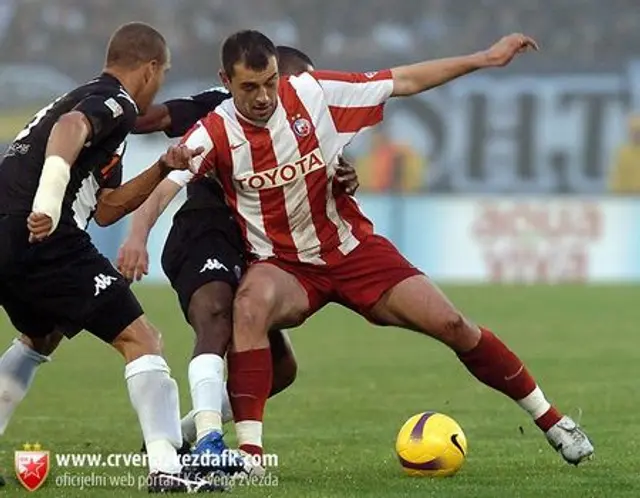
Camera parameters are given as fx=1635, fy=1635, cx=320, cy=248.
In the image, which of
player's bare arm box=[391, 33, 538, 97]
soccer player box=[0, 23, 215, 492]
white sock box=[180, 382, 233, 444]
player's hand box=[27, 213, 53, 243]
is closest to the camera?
player's hand box=[27, 213, 53, 243]

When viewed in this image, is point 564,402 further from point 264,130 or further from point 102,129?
point 102,129

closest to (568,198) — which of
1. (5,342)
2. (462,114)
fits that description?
(462,114)

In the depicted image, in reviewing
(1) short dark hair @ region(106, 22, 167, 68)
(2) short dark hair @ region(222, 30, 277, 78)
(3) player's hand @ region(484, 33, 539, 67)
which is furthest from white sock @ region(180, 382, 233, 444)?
(3) player's hand @ region(484, 33, 539, 67)

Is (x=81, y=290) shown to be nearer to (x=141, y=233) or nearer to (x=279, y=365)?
(x=141, y=233)

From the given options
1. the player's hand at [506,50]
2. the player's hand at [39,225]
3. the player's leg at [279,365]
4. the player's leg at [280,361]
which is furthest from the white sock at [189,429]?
the player's hand at [506,50]

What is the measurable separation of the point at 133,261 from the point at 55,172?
815 mm

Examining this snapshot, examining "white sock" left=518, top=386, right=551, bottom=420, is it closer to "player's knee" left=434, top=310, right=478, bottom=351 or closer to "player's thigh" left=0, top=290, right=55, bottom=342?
"player's knee" left=434, top=310, right=478, bottom=351

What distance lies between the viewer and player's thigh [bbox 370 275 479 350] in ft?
25.4

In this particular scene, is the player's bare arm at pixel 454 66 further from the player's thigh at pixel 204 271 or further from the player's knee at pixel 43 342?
the player's knee at pixel 43 342

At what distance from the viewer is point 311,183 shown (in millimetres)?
8008

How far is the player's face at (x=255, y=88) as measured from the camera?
7539 millimetres

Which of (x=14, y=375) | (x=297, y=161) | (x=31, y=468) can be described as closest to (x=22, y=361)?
(x=14, y=375)

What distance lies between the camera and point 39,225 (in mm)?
6578

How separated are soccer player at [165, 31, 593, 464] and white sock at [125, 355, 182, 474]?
69 centimetres
